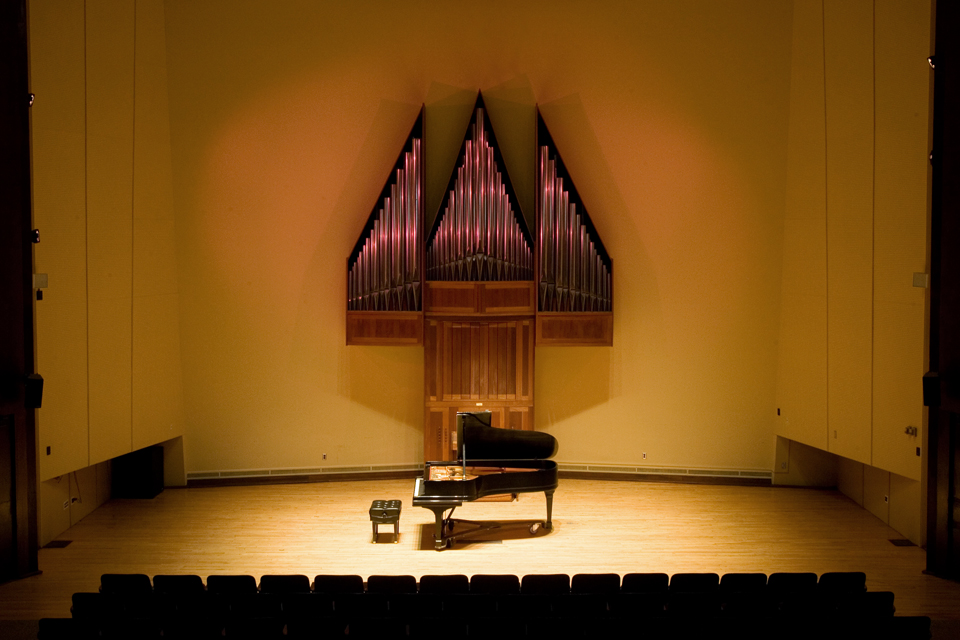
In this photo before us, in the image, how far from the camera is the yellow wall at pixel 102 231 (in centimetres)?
732

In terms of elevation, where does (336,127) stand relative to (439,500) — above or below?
above

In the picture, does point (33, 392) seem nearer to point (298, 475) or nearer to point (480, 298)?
point (298, 475)

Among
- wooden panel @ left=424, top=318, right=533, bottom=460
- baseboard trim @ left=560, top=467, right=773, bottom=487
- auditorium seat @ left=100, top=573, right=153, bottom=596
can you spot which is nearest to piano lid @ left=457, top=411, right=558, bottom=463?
wooden panel @ left=424, top=318, right=533, bottom=460

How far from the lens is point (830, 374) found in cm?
862

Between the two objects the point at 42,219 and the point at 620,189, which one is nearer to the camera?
the point at 42,219

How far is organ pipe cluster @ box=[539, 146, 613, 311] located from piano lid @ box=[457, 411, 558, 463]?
1706mm

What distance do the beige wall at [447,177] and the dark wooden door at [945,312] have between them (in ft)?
8.17

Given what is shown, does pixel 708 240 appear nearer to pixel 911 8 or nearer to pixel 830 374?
pixel 830 374

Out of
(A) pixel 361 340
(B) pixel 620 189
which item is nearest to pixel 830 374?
(B) pixel 620 189

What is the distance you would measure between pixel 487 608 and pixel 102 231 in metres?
5.63

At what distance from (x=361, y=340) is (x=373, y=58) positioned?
11.3 ft

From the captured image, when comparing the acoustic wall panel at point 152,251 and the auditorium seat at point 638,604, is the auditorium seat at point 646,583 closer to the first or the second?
the auditorium seat at point 638,604

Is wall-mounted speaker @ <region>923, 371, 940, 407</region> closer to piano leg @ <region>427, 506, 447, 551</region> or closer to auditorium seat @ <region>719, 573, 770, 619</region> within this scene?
auditorium seat @ <region>719, 573, 770, 619</region>

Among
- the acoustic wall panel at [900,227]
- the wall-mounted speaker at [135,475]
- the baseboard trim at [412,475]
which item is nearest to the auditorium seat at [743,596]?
the acoustic wall panel at [900,227]
